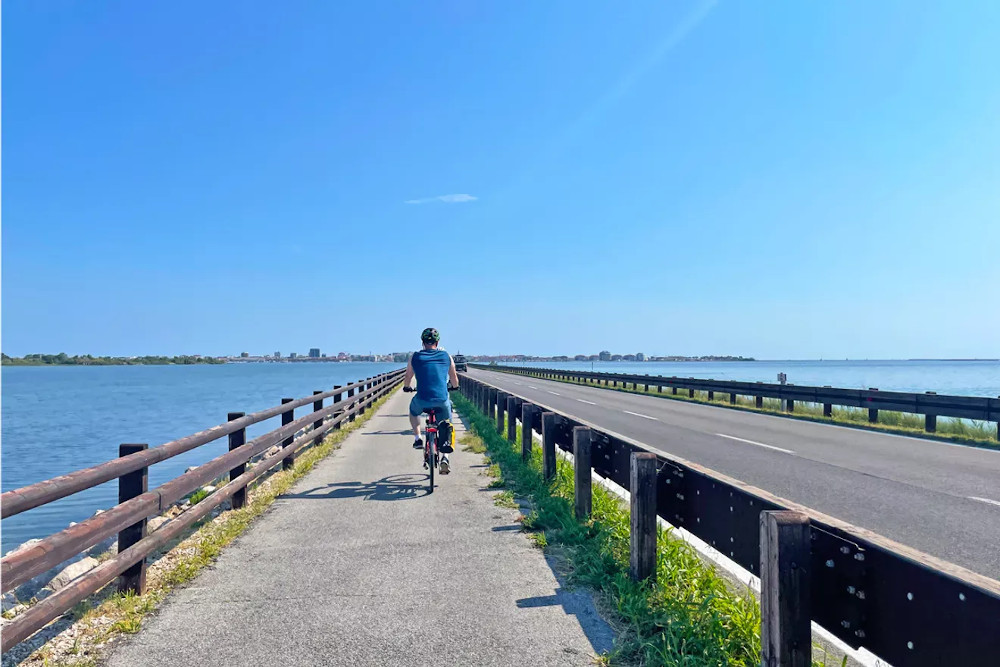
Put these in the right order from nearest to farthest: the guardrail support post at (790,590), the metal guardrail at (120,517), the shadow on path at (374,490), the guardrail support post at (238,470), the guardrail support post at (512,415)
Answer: the guardrail support post at (790,590) < the metal guardrail at (120,517) < the guardrail support post at (238,470) < the shadow on path at (374,490) < the guardrail support post at (512,415)

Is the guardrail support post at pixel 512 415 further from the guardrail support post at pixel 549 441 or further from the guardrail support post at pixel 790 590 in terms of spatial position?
the guardrail support post at pixel 790 590

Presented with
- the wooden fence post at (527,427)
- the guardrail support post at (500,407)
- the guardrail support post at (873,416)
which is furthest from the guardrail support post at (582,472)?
the guardrail support post at (873,416)

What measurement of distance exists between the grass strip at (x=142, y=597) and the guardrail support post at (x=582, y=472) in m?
3.57

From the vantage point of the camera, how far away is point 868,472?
9.96 meters

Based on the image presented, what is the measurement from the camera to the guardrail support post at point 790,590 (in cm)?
285

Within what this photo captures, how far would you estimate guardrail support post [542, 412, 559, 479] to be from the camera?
7980 millimetres

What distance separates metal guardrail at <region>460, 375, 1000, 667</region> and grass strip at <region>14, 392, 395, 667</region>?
381cm

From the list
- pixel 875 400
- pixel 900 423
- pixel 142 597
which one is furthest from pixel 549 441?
pixel 900 423

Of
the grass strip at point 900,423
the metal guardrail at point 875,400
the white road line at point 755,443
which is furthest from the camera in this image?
the grass strip at point 900,423

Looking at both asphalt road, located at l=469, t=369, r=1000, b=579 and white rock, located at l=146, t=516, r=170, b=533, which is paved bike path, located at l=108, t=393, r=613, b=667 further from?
asphalt road, located at l=469, t=369, r=1000, b=579

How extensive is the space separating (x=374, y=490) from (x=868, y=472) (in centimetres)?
788

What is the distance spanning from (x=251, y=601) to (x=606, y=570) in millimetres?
2769

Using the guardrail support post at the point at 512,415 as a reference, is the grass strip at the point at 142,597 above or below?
below

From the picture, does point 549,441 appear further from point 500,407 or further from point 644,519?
point 500,407
